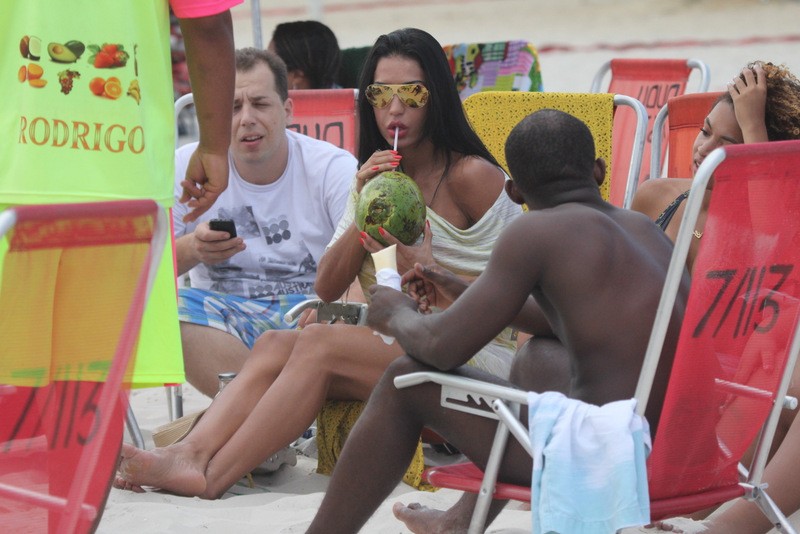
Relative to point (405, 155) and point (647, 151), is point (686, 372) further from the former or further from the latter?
point (647, 151)

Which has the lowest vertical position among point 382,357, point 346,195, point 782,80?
point 382,357

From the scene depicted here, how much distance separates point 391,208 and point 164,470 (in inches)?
36.8

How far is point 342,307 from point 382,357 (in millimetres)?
191

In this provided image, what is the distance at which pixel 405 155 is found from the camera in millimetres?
3535

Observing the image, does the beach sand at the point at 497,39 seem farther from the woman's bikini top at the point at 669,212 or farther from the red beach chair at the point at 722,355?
the woman's bikini top at the point at 669,212

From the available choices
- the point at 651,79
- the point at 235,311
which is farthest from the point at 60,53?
the point at 651,79

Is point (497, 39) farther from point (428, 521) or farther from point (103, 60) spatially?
point (103, 60)

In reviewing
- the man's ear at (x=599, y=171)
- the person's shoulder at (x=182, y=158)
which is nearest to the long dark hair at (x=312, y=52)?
the person's shoulder at (x=182, y=158)

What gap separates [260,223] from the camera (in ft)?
13.6

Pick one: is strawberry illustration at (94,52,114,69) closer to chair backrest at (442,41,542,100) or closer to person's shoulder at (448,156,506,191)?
person's shoulder at (448,156,506,191)

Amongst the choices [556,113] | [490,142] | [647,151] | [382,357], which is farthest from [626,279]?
[647,151]

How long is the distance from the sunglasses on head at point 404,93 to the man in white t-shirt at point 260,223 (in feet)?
2.44

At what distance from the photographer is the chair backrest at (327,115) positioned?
16.1 ft

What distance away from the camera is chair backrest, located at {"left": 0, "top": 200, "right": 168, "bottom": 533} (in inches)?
64.4
